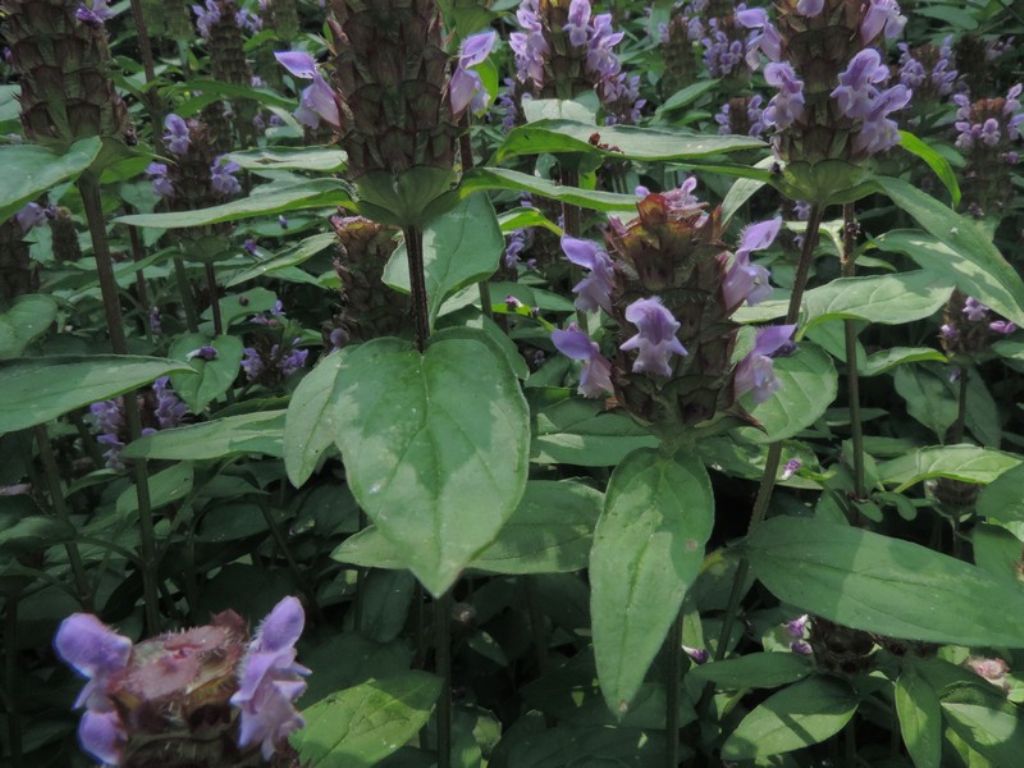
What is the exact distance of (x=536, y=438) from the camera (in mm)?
1725

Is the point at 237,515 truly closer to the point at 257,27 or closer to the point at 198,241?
the point at 198,241

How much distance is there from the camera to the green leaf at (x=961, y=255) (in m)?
1.62

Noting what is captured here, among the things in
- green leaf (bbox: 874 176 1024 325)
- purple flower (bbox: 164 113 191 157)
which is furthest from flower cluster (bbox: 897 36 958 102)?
purple flower (bbox: 164 113 191 157)

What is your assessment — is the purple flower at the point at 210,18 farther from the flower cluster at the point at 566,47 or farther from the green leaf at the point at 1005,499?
the green leaf at the point at 1005,499

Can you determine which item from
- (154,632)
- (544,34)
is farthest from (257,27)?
(154,632)

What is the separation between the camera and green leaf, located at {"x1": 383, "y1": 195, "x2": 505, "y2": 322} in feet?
5.28

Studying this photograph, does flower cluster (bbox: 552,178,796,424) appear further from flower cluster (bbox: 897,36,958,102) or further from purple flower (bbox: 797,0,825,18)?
flower cluster (bbox: 897,36,958,102)

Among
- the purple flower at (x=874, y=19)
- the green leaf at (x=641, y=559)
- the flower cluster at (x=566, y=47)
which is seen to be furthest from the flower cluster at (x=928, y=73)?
the green leaf at (x=641, y=559)

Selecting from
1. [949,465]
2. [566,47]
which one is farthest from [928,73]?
[949,465]

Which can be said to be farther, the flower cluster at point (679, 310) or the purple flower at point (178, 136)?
the purple flower at point (178, 136)

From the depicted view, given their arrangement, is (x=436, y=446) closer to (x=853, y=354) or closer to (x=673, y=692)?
(x=673, y=692)

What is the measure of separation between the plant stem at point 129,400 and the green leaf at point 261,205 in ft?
2.74

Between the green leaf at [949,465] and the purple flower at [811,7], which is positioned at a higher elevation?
the purple flower at [811,7]

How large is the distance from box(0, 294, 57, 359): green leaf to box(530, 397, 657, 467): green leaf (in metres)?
1.25
